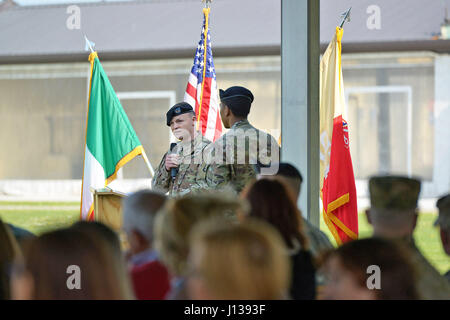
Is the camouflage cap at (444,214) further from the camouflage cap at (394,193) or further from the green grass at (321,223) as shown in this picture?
the green grass at (321,223)

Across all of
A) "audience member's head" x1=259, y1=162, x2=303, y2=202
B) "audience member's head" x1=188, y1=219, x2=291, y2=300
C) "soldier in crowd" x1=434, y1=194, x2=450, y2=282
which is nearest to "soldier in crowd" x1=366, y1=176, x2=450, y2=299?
"soldier in crowd" x1=434, y1=194, x2=450, y2=282

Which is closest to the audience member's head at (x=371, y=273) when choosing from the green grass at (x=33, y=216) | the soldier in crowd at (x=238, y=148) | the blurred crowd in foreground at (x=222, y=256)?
the blurred crowd in foreground at (x=222, y=256)

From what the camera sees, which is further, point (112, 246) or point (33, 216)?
point (33, 216)

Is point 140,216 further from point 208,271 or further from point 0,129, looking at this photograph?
point 0,129

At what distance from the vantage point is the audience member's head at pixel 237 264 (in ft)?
4.89

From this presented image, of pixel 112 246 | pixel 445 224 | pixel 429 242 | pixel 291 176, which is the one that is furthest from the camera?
pixel 429 242

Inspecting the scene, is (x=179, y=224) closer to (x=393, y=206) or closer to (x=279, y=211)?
(x=279, y=211)

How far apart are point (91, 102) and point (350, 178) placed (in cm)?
230

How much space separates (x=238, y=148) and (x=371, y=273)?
7.37 ft

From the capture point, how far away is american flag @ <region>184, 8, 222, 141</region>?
602 cm

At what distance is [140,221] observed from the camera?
2297 mm

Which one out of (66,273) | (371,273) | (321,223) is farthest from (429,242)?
(66,273)

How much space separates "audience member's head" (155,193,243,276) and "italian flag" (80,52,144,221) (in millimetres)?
3545

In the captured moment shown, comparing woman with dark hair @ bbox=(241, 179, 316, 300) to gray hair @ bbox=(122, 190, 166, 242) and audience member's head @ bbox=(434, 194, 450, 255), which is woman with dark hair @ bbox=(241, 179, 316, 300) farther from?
audience member's head @ bbox=(434, 194, 450, 255)
